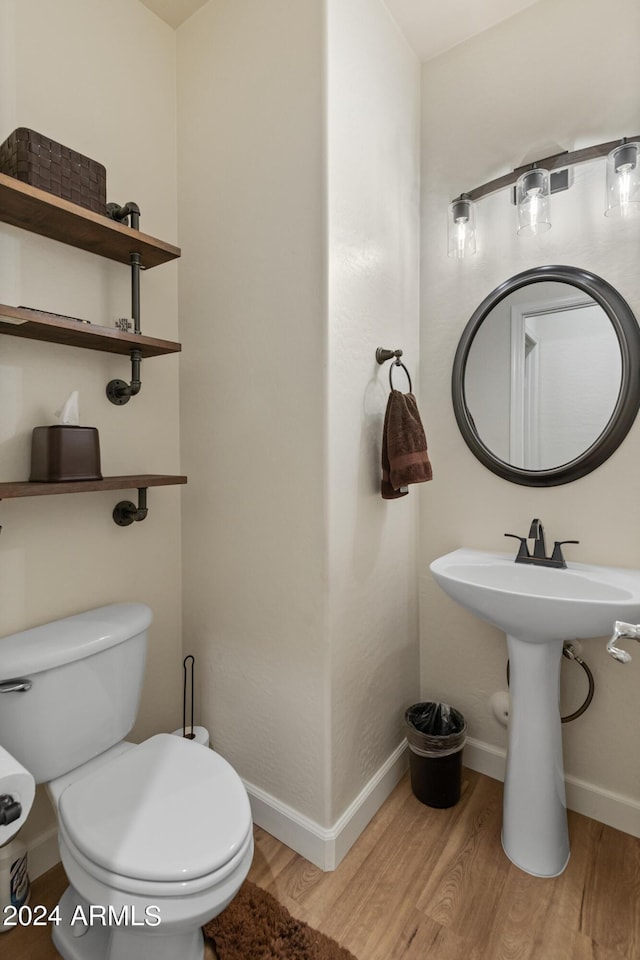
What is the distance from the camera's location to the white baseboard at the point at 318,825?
144 cm

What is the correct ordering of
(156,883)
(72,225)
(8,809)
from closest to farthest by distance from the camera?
(8,809), (156,883), (72,225)

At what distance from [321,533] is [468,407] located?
2.64ft

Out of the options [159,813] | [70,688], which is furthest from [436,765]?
[70,688]

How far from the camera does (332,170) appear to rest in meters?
1.40

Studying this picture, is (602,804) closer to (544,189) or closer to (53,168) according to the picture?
(544,189)

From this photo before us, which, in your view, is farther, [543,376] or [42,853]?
[543,376]

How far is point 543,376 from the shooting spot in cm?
169

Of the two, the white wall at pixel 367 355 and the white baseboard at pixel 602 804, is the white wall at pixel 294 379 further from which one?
the white baseboard at pixel 602 804

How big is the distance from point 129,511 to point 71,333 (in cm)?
57

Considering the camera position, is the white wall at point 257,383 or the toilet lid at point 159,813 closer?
the toilet lid at point 159,813

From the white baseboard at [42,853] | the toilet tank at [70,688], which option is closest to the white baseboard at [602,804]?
the toilet tank at [70,688]

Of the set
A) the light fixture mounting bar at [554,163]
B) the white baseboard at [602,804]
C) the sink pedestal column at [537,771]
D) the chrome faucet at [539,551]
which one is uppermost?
the light fixture mounting bar at [554,163]

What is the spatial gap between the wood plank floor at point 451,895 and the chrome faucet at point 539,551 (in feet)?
2.84

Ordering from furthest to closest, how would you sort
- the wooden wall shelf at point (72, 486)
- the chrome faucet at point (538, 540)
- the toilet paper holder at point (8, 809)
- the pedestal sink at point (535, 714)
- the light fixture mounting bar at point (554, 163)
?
the chrome faucet at point (538, 540), the light fixture mounting bar at point (554, 163), the pedestal sink at point (535, 714), the wooden wall shelf at point (72, 486), the toilet paper holder at point (8, 809)
